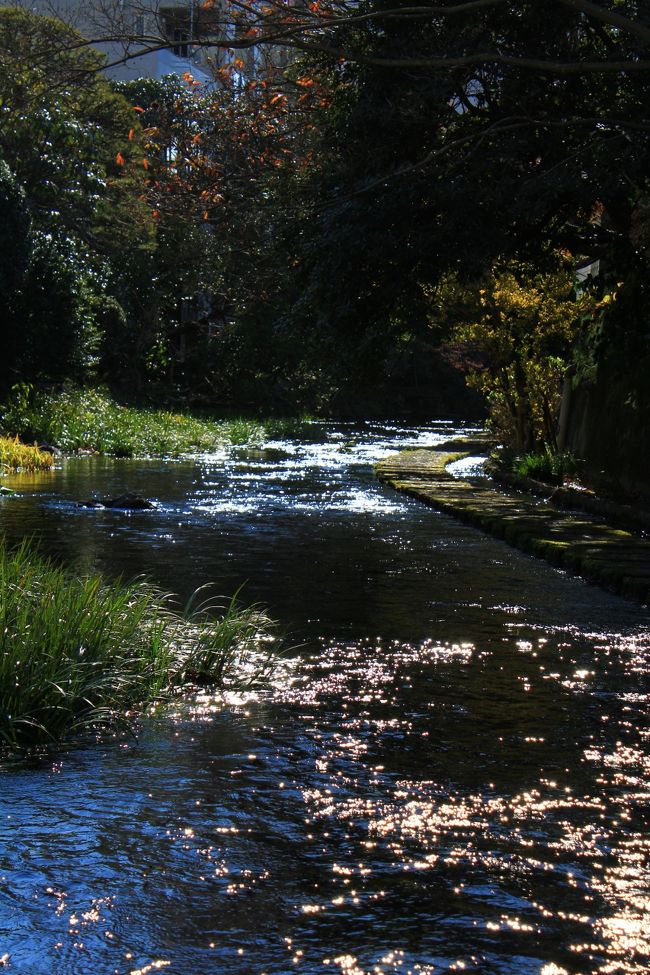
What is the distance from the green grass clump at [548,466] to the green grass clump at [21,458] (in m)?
→ 8.08

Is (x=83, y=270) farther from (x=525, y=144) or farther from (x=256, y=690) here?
(x=256, y=690)

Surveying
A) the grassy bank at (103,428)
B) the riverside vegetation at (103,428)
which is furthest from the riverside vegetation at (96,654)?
the grassy bank at (103,428)

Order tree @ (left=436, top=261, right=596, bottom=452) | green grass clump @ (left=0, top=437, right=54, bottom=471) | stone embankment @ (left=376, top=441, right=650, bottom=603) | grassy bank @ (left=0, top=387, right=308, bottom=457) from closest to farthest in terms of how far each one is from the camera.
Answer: stone embankment @ (left=376, top=441, right=650, bottom=603) → tree @ (left=436, top=261, right=596, bottom=452) → green grass clump @ (left=0, top=437, right=54, bottom=471) → grassy bank @ (left=0, top=387, right=308, bottom=457)

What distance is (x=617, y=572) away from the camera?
9570mm

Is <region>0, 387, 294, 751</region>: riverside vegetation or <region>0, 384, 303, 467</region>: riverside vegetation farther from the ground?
<region>0, 384, 303, 467</region>: riverside vegetation

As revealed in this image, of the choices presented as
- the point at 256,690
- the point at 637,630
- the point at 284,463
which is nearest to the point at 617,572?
the point at 637,630

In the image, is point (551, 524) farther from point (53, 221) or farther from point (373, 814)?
point (53, 221)

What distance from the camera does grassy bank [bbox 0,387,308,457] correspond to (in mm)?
25844

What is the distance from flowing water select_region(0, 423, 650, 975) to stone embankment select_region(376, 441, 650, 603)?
1.06 meters

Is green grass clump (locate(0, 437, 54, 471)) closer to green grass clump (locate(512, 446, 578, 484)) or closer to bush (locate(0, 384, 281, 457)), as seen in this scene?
bush (locate(0, 384, 281, 457))

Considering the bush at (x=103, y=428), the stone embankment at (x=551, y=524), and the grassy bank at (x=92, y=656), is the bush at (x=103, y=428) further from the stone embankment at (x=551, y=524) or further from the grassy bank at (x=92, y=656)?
the grassy bank at (x=92, y=656)

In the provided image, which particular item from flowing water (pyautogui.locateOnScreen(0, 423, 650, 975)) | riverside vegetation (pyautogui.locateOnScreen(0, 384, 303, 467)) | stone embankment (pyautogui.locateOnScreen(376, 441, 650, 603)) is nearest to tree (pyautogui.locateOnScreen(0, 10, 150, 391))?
riverside vegetation (pyautogui.locateOnScreen(0, 384, 303, 467))

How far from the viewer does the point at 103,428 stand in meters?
28.1

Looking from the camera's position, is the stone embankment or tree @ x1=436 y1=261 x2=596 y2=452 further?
tree @ x1=436 y1=261 x2=596 y2=452
